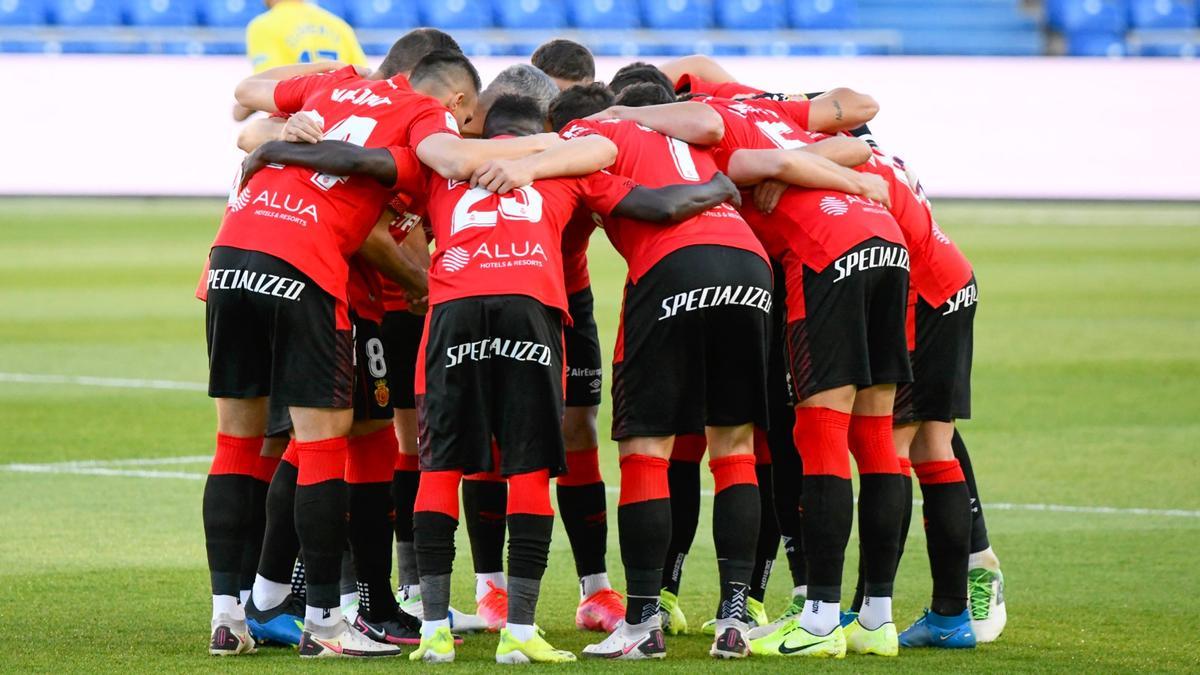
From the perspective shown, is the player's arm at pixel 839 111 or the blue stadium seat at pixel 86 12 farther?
the blue stadium seat at pixel 86 12

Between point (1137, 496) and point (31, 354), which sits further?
point (31, 354)

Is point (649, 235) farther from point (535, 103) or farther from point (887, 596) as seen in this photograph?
point (887, 596)

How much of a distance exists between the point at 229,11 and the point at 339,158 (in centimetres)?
2469

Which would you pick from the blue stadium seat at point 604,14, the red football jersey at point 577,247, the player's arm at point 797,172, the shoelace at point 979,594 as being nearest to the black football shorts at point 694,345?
the player's arm at point 797,172

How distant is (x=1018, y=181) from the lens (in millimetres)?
28375

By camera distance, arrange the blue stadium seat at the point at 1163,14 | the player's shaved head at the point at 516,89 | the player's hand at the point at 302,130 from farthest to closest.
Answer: the blue stadium seat at the point at 1163,14, the player's shaved head at the point at 516,89, the player's hand at the point at 302,130

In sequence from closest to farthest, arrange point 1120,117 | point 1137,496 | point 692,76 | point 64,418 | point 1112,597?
point 1112,597 → point 692,76 → point 1137,496 → point 64,418 → point 1120,117

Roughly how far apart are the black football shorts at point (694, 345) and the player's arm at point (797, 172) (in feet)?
1.10

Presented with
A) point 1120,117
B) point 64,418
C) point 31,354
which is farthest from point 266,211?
point 1120,117

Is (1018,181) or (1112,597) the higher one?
(1112,597)

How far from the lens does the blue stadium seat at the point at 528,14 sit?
3052 cm

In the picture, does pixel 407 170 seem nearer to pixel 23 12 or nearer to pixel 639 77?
pixel 639 77

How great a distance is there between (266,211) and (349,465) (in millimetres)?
1053

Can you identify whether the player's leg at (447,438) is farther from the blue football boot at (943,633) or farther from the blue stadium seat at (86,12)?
the blue stadium seat at (86,12)
